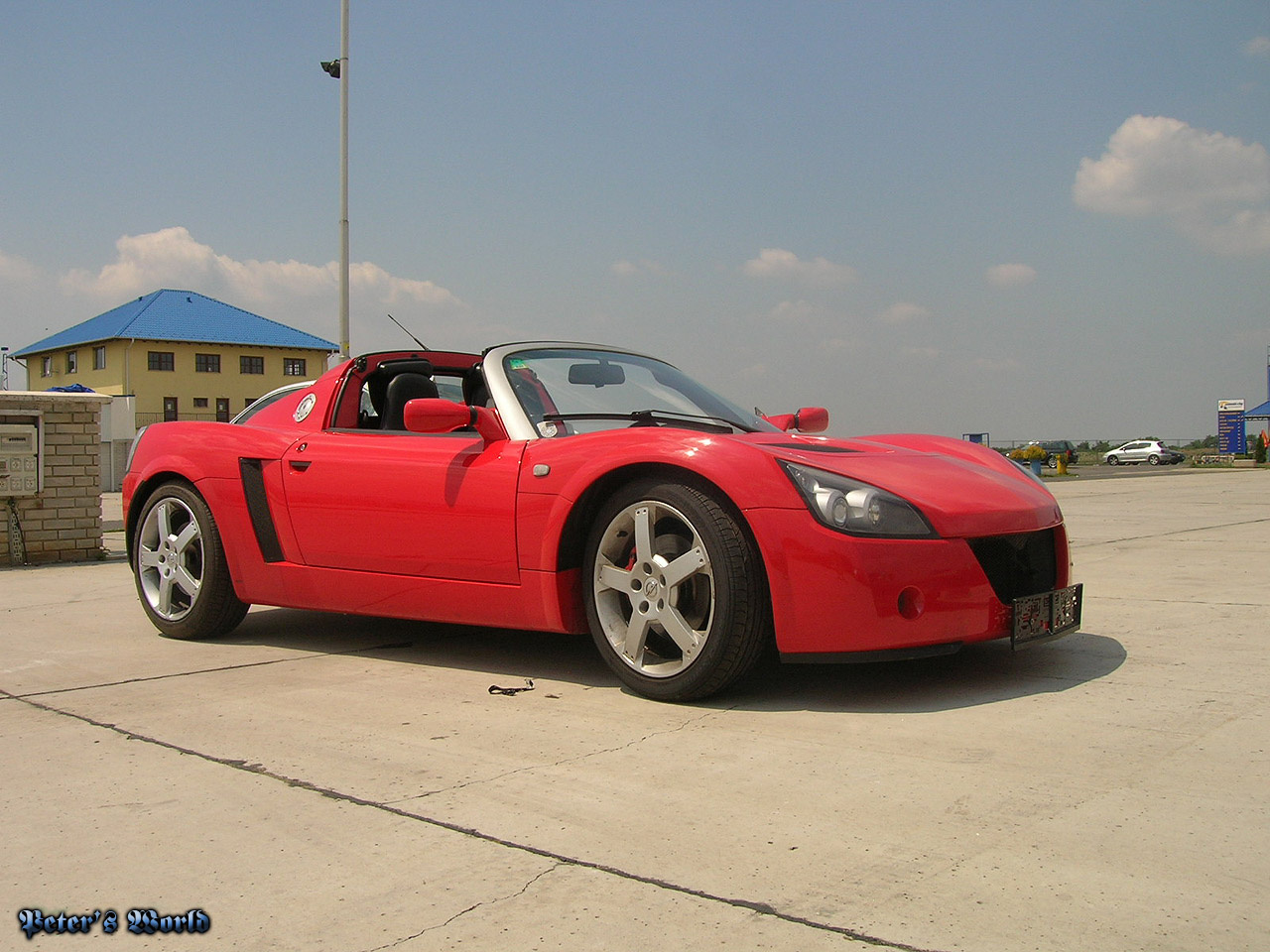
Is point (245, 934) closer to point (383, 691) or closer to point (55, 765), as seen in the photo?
point (55, 765)

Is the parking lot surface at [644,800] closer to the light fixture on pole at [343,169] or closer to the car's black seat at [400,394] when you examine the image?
the car's black seat at [400,394]

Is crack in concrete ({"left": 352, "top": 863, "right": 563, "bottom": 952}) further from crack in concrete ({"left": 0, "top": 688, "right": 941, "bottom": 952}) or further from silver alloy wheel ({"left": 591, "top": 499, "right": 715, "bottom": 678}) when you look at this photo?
silver alloy wheel ({"left": 591, "top": 499, "right": 715, "bottom": 678})

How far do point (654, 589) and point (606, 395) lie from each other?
1.18 m

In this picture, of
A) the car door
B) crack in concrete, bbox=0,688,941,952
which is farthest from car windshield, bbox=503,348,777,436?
crack in concrete, bbox=0,688,941,952

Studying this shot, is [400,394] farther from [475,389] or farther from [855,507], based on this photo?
[855,507]

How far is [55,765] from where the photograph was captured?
3041mm

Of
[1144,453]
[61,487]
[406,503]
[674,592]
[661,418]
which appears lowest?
[1144,453]

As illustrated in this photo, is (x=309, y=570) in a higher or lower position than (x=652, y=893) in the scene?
higher

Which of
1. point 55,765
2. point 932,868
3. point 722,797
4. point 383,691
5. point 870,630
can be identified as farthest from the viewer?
point 383,691

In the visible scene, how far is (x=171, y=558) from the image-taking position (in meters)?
5.24

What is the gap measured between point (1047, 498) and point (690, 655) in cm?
157

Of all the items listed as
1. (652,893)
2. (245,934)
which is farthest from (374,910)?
(652,893)

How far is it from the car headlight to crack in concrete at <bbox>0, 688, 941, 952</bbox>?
4.89 ft

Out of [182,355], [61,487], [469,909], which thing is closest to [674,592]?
[469,909]
